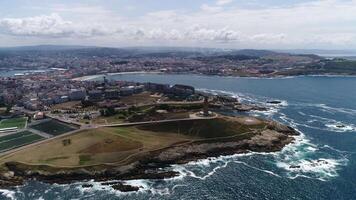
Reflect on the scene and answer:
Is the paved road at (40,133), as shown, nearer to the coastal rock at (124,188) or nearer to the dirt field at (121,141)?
the dirt field at (121,141)

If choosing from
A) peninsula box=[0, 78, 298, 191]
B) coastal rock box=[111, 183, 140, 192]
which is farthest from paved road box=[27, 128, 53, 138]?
coastal rock box=[111, 183, 140, 192]

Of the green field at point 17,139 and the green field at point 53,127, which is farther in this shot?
the green field at point 53,127

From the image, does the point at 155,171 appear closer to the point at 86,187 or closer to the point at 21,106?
the point at 86,187

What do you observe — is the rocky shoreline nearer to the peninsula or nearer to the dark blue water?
the peninsula

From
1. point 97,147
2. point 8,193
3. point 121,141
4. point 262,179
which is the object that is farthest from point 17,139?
point 262,179

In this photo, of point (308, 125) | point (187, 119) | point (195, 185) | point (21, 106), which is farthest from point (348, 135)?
point (21, 106)

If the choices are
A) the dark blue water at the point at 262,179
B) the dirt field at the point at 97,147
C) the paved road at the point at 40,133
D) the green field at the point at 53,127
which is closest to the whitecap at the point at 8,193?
the dark blue water at the point at 262,179

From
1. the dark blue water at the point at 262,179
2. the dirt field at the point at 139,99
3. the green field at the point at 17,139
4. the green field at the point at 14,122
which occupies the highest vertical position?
the dirt field at the point at 139,99

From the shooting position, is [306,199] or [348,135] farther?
[348,135]
